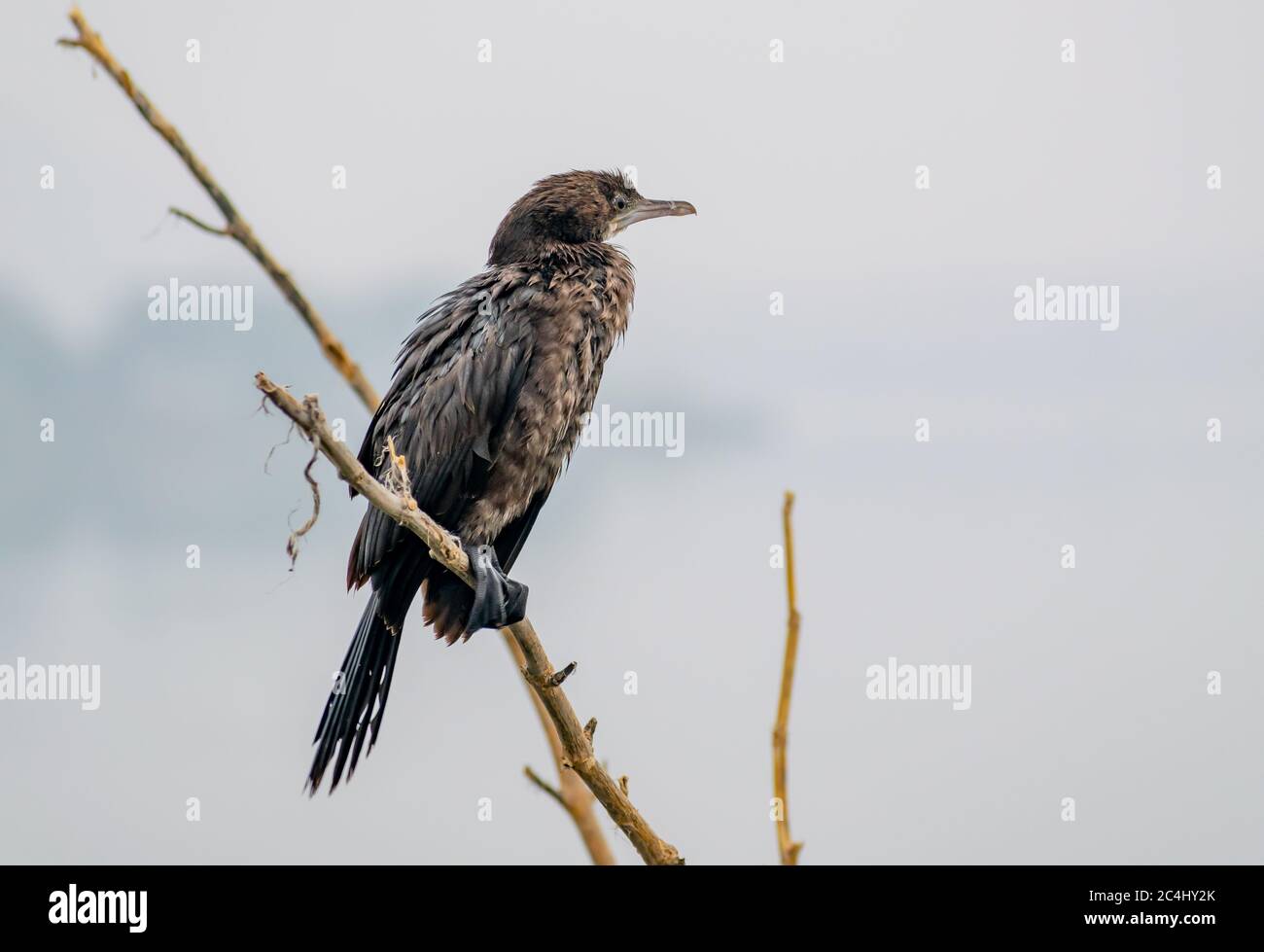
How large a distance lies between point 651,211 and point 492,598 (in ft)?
5.41

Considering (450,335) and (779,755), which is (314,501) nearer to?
(779,755)

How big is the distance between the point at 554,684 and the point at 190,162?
1.58 meters

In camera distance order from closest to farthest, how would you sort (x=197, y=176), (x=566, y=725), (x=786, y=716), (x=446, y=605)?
(x=197, y=176) < (x=786, y=716) < (x=566, y=725) < (x=446, y=605)

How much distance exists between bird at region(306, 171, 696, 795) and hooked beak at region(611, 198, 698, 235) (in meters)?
0.31

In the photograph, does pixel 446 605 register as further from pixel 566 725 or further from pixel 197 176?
pixel 197 176

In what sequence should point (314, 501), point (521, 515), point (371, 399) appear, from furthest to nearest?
point (521, 515)
point (371, 399)
point (314, 501)

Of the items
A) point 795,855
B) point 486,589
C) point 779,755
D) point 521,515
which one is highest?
point 521,515

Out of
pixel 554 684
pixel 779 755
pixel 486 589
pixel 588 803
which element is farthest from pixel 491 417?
pixel 779 755

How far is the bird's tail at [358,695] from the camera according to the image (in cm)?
340

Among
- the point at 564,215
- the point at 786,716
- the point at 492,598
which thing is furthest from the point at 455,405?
the point at 786,716

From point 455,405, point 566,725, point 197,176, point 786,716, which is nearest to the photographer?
point 197,176

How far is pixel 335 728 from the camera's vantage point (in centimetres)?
341

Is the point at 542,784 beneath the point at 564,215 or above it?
beneath

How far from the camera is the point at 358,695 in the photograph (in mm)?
3436
